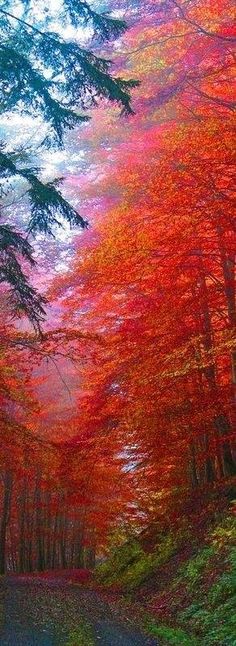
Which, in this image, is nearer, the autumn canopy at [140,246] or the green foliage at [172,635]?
the green foliage at [172,635]

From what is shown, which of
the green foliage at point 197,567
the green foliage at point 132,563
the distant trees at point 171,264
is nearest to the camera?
the green foliage at point 197,567

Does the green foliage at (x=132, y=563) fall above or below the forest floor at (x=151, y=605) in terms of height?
above

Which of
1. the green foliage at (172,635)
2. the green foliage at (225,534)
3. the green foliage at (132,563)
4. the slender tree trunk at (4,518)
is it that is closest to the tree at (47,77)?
the green foliage at (172,635)

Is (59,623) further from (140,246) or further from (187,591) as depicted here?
(140,246)

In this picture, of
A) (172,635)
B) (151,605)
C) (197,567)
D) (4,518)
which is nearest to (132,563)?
(151,605)

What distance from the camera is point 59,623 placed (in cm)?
1058

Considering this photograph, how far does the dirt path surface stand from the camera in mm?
8648

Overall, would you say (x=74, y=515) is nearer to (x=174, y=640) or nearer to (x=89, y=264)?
(x=89, y=264)

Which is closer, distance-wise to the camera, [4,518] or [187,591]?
[187,591]

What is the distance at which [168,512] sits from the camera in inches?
785

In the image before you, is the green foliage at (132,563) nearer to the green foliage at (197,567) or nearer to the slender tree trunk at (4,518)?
the green foliage at (197,567)

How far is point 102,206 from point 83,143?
4402mm

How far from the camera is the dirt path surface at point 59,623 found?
865cm

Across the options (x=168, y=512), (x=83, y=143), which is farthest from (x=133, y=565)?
(x=83, y=143)
